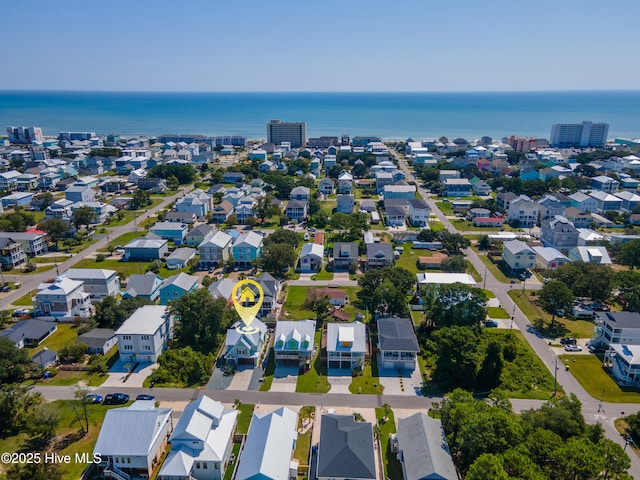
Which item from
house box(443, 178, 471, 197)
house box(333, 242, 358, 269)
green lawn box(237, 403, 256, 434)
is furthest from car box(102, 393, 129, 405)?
house box(443, 178, 471, 197)

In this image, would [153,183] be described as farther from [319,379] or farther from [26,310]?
[319,379]

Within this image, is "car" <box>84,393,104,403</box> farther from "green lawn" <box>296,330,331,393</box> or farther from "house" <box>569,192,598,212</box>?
"house" <box>569,192,598,212</box>

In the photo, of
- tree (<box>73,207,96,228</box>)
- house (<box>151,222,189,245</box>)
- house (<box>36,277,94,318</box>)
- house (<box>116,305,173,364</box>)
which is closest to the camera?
house (<box>116,305,173,364</box>)

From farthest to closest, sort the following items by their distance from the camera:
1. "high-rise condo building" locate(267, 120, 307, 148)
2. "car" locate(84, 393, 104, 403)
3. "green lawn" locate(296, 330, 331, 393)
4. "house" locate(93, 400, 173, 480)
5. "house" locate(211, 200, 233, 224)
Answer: "high-rise condo building" locate(267, 120, 307, 148) < "house" locate(211, 200, 233, 224) < "green lawn" locate(296, 330, 331, 393) < "car" locate(84, 393, 104, 403) < "house" locate(93, 400, 173, 480)

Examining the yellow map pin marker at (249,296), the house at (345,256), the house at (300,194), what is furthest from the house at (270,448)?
the house at (300,194)

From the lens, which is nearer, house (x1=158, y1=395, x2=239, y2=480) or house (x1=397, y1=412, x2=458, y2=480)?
house (x1=397, y1=412, x2=458, y2=480)

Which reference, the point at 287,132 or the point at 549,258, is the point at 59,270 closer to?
the point at 549,258
